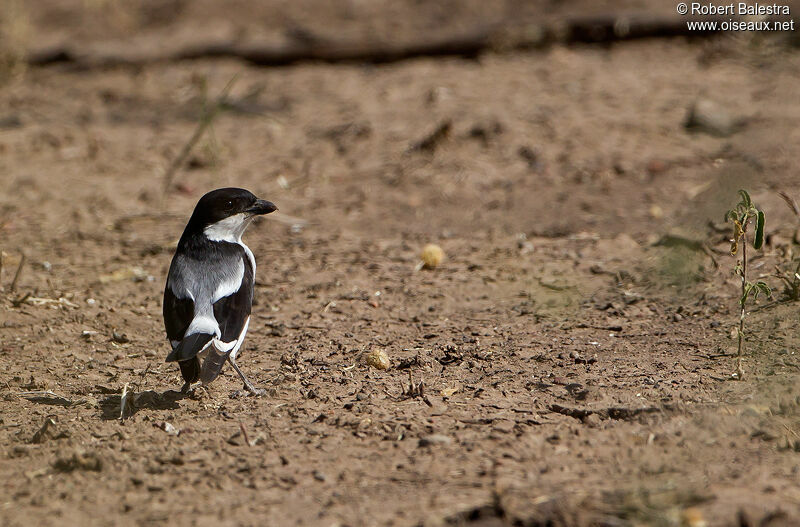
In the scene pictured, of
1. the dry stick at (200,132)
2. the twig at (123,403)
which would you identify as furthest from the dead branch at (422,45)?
the twig at (123,403)

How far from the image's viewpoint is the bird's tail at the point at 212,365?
4227mm

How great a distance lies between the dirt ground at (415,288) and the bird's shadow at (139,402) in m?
0.02

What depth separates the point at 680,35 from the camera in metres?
9.49

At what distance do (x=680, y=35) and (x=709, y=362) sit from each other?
5.96 metres

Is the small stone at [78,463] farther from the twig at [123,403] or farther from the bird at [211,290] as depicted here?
the bird at [211,290]

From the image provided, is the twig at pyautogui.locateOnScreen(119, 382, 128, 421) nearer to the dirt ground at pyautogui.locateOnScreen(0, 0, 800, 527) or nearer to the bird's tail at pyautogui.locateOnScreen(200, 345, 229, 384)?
the dirt ground at pyautogui.locateOnScreen(0, 0, 800, 527)

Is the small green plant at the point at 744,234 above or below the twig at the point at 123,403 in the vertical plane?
above

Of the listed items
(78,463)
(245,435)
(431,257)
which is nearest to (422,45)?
(431,257)

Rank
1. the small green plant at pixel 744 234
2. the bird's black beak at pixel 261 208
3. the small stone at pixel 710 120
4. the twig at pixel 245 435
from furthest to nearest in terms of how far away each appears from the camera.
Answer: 1. the small stone at pixel 710 120
2. the bird's black beak at pixel 261 208
3. the small green plant at pixel 744 234
4. the twig at pixel 245 435

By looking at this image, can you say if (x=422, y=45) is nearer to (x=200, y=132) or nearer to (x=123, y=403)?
(x=200, y=132)

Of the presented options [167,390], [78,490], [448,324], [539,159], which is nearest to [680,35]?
[539,159]

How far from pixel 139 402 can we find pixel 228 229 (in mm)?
1317

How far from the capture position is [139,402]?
14.4 ft

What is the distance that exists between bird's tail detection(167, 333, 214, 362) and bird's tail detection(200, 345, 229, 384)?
A: 6 centimetres
